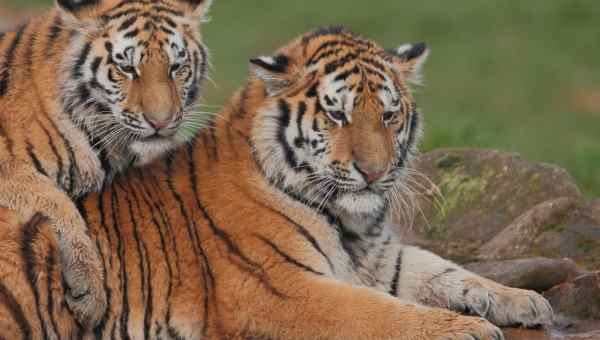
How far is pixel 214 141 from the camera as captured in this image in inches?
200

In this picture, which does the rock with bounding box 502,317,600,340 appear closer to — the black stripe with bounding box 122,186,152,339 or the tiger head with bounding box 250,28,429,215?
the tiger head with bounding box 250,28,429,215

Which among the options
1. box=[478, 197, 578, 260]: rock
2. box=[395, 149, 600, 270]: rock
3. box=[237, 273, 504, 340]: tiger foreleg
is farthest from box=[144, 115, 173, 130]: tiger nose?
box=[478, 197, 578, 260]: rock

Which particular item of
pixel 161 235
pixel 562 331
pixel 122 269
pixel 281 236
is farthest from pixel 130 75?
pixel 562 331

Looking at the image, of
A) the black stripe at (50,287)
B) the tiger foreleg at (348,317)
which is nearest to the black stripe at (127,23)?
the black stripe at (50,287)

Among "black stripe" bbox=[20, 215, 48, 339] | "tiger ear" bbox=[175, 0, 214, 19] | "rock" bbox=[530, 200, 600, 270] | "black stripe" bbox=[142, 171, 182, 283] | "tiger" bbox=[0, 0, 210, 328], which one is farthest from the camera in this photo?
"rock" bbox=[530, 200, 600, 270]

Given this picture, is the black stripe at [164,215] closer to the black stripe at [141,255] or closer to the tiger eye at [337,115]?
the black stripe at [141,255]

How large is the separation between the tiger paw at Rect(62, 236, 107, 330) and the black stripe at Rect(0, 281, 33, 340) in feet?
0.62

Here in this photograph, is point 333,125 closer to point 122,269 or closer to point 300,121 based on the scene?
point 300,121

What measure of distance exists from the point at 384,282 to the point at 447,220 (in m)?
1.19

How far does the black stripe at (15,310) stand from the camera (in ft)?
14.5

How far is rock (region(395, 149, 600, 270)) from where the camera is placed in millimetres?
5656

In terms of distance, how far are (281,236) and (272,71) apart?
73cm

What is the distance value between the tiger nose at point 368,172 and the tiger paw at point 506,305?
66 cm

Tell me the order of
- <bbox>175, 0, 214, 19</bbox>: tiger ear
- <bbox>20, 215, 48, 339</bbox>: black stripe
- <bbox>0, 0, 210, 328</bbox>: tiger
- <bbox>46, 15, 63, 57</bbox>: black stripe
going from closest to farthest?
<bbox>20, 215, 48, 339</bbox>: black stripe < <bbox>0, 0, 210, 328</bbox>: tiger < <bbox>46, 15, 63, 57</bbox>: black stripe < <bbox>175, 0, 214, 19</bbox>: tiger ear
